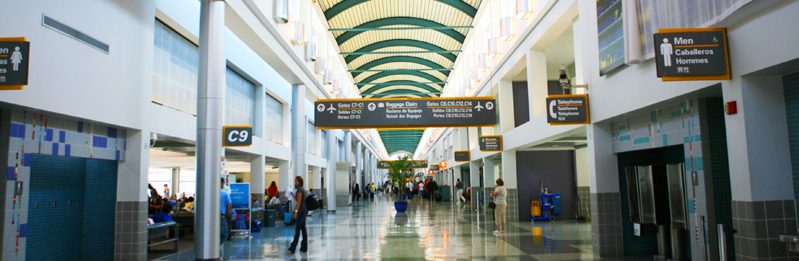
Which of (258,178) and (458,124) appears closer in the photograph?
(458,124)

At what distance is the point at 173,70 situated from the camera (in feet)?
35.3

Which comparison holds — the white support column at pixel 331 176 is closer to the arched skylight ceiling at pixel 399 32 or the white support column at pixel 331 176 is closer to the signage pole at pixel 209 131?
the arched skylight ceiling at pixel 399 32

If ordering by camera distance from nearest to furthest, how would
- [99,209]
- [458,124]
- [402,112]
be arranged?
1. [99,209]
2. [402,112]
3. [458,124]

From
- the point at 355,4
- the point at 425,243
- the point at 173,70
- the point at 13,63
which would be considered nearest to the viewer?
the point at 13,63

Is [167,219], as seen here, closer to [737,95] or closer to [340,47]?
[737,95]

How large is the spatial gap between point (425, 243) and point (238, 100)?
7412 mm

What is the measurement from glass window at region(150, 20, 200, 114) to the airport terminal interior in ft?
0.19

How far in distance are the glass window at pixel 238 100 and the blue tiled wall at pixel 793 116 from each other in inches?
488

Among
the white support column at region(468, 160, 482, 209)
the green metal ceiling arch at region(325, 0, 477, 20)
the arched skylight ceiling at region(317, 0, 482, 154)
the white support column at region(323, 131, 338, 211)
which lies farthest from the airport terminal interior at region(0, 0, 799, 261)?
the white support column at region(468, 160, 482, 209)

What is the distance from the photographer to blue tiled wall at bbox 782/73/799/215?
5224 millimetres

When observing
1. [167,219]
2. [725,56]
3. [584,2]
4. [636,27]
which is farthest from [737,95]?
[167,219]

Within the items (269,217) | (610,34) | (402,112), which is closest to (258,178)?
(269,217)

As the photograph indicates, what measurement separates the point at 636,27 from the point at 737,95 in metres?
2.19

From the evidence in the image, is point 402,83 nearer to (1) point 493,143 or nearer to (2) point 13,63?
(1) point 493,143
